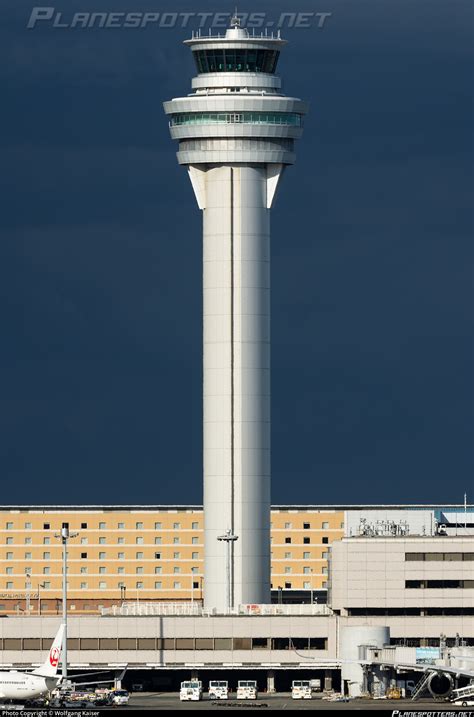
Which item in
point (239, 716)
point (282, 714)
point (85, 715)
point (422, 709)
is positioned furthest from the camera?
point (422, 709)

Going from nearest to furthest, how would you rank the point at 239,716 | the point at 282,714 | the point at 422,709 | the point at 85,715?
the point at 85,715 → the point at 282,714 → the point at 239,716 → the point at 422,709

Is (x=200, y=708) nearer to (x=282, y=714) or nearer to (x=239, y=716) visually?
(x=239, y=716)

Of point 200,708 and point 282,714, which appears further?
point 200,708

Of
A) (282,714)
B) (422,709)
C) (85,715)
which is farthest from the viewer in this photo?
(422,709)

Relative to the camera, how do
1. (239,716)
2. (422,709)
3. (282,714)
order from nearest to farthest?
(282,714), (239,716), (422,709)

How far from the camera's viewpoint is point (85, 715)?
146 metres

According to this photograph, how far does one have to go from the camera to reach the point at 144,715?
147625 millimetres

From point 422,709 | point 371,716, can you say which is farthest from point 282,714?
point 422,709

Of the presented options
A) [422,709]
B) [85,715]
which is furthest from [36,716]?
[422,709]

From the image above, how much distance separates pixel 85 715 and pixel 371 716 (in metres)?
26.8

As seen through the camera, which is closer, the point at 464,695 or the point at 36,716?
the point at 36,716

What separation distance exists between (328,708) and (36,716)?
1955 inches

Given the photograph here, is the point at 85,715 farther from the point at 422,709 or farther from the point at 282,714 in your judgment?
the point at 422,709

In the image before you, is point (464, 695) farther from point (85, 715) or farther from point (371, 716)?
point (85, 715)
